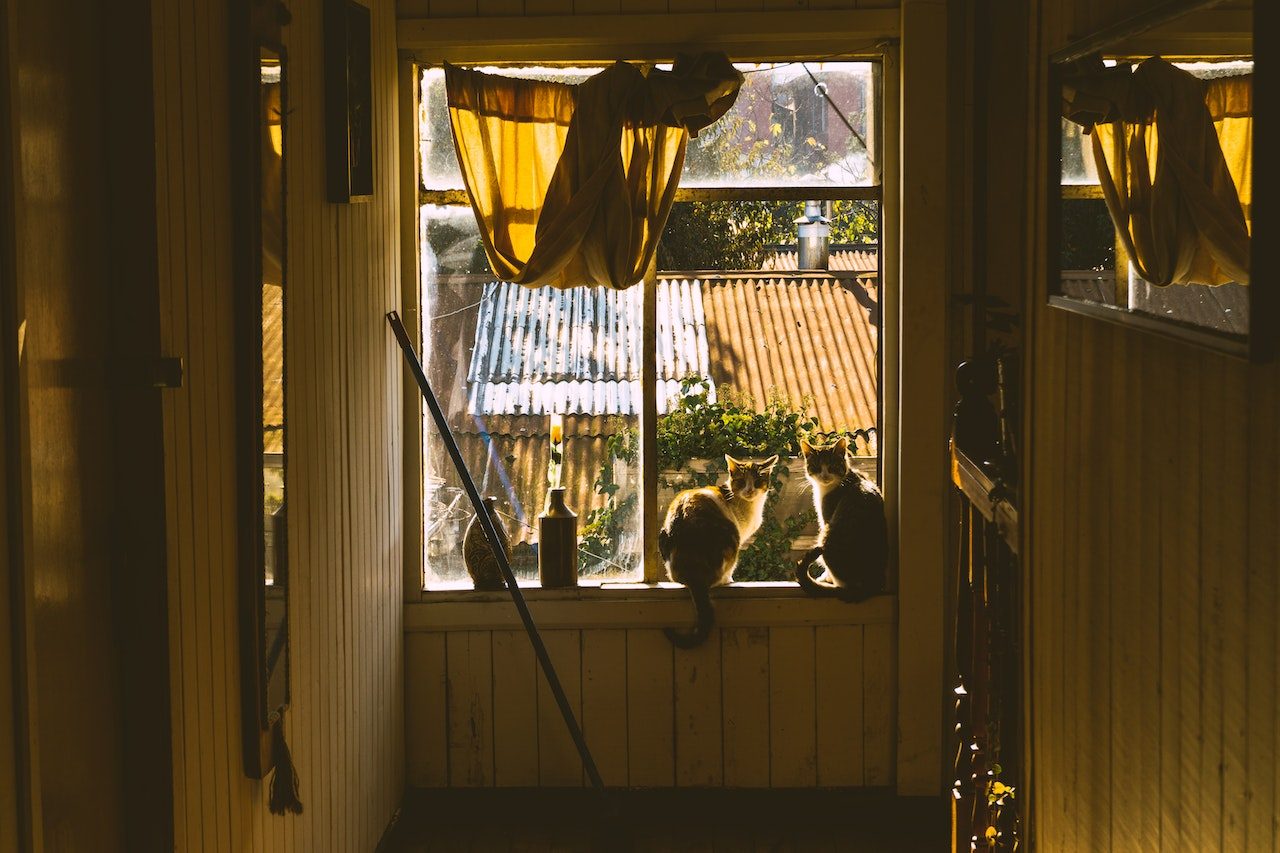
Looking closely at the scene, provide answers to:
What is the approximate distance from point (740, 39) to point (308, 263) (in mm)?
1577

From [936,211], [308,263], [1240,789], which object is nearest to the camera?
[1240,789]

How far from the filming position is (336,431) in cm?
307

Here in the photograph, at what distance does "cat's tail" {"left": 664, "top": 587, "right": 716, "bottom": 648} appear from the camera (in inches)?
151

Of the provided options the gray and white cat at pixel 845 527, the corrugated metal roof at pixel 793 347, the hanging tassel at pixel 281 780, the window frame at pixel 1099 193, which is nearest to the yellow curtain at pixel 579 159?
the corrugated metal roof at pixel 793 347

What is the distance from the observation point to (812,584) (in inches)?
152

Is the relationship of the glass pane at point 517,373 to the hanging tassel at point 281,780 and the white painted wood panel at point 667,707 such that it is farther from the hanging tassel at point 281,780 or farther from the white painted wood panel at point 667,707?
the hanging tassel at point 281,780

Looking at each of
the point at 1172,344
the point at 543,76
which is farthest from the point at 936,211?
the point at 1172,344

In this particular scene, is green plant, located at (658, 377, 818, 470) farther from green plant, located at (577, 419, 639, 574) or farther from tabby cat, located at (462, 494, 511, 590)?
tabby cat, located at (462, 494, 511, 590)

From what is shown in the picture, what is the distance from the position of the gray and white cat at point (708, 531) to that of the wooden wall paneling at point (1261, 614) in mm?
2641

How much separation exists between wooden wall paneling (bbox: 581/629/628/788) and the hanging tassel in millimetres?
1476

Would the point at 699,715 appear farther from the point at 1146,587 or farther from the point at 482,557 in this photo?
the point at 1146,587

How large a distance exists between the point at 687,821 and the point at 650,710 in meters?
0.35

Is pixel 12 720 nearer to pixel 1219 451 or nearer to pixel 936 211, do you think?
pixel 1219 451

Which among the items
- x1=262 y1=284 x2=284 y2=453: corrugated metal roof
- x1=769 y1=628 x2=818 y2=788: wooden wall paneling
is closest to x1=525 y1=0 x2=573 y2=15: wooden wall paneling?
x1=262 y1=284 x2=284 y2=453: corrugated metal roof
